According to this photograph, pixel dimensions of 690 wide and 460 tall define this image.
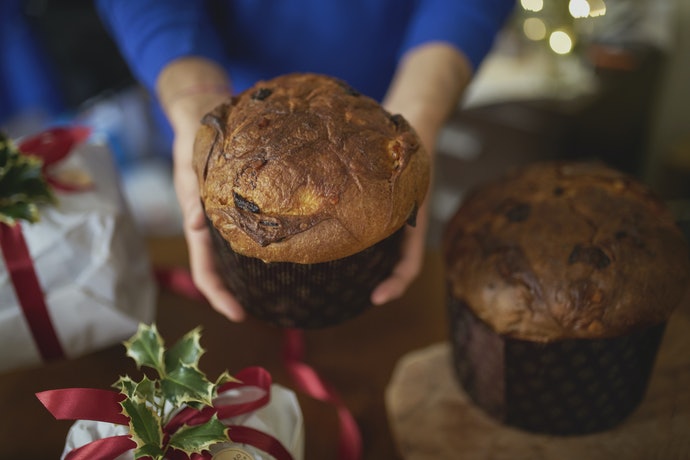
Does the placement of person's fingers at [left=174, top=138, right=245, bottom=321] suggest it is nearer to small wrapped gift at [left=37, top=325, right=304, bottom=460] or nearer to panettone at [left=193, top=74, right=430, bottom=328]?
panettone at [left=193, top=74, right=430, bottom=328]

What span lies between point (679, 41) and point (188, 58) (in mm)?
2774

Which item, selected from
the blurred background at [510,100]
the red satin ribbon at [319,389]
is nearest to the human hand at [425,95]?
the red satin ribbon at [319,389]

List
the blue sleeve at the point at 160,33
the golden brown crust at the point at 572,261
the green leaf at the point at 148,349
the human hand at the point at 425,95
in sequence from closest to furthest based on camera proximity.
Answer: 1. the green leaf at the point at 148,349
2. the golden brown crust at the point at 572,261
3. the human hand at the point at 425,95
4. the blue sleeve at the point at 160,33

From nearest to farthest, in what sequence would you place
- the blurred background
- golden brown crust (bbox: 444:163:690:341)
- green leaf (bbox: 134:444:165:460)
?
green leaf (bbox: 134:444:165:460), golden brown crust (bbox: 444:163:690:341), the blurred background

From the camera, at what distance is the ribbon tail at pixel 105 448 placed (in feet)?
2.64

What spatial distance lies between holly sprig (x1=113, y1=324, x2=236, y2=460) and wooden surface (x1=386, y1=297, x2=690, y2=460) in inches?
18.1

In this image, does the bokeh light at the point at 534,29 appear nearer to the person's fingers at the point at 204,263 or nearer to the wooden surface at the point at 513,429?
the wooden surface at the point at 513,429

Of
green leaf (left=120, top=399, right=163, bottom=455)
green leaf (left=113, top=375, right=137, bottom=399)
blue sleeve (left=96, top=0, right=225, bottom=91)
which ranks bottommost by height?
green leaf (left=120, top=399, right=163, bottom=455)

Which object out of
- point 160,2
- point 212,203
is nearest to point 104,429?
point 212,203

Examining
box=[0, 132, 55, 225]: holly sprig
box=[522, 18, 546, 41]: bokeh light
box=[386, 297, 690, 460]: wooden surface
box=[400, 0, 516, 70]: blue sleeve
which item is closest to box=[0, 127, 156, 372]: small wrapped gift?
box=[0, 132, 55, 225]: holly sprig

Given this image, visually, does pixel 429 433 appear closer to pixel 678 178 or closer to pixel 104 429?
pixel 104 429

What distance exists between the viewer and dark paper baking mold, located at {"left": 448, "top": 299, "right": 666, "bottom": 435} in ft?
3.54

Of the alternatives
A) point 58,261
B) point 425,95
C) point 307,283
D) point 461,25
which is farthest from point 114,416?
point 461,25

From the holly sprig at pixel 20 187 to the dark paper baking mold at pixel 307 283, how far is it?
370 mm
